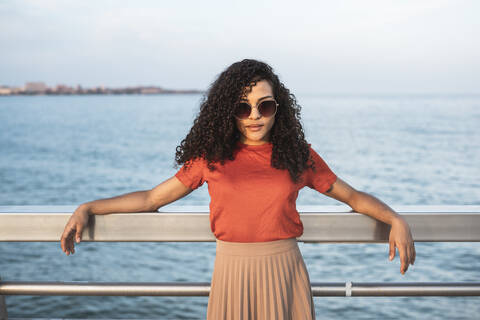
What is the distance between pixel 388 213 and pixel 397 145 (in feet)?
133

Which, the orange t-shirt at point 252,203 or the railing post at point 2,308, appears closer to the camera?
the orange t-shirt at point 252,203

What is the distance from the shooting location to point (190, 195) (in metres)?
25.1

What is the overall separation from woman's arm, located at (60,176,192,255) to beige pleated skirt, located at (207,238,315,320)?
256 mm

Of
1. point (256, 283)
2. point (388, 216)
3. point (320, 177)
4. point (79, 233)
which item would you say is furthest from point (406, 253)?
point (79, 233)

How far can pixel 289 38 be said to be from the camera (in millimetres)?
65375

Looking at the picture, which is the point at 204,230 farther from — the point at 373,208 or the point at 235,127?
the point at 373,208

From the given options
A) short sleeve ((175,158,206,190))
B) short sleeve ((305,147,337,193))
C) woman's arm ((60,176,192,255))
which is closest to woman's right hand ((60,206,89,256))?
woman's arm ((60,176,192,255))

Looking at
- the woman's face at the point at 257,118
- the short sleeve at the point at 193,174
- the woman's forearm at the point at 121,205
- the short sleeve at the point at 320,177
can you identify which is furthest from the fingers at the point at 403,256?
the woman's forearm at the point at 121,205

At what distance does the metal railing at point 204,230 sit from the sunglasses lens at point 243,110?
0.37m

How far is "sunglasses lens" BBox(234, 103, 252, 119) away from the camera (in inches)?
68.7

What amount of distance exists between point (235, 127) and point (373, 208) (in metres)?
0.59

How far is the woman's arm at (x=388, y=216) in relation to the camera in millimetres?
1641

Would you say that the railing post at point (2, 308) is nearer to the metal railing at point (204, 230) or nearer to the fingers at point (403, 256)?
the metal railing at point (204, 230)

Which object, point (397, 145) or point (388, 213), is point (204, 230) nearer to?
point (388, 213)
